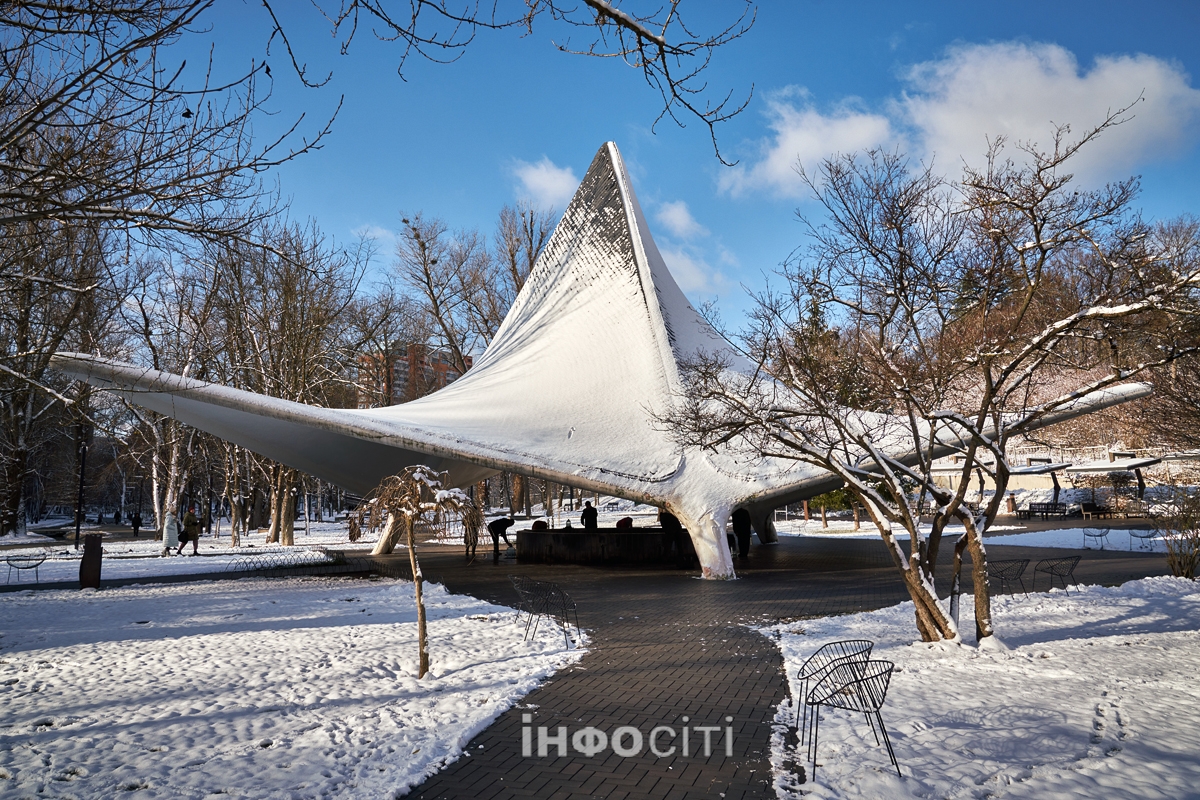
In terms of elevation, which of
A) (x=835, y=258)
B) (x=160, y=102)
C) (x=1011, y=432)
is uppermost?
(x=835, y=258)

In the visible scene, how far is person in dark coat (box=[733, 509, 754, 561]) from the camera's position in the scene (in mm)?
19250

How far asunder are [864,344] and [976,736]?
21.1 feet

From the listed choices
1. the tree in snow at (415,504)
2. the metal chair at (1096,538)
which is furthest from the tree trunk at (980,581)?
the metal chair at (1096,538)

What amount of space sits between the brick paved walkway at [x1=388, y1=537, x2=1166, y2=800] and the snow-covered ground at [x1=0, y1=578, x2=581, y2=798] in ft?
1.32

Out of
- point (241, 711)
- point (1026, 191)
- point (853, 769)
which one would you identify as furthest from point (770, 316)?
point (241, 711)

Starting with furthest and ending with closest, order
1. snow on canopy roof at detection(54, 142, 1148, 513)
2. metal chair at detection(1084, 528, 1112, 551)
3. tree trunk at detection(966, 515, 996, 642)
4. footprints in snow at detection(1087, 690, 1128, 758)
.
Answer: metal chair at detection(1084, 528, 1112, 551), snow on canopy roof at detection(54, 142, 1148, 513), tree trunk at detection(966, 515, 996, 642), footprints in snow at detection(1087, 690, 1128, 758)

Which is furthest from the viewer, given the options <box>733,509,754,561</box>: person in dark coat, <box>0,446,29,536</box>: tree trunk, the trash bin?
<box>0,446,29,536</box>: tree trunk

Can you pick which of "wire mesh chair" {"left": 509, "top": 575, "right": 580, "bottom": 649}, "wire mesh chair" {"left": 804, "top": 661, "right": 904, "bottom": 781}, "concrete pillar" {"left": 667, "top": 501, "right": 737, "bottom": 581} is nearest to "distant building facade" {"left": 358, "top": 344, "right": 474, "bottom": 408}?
"concrete pillar" {"left": 667, "top": 501, "right": 737, "bottom": 581}

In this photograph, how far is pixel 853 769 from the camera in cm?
477

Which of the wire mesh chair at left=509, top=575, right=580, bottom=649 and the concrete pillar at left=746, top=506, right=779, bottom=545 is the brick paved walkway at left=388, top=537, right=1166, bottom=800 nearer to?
the wire mesh chair at left=509, top=575, right=580, bottom=649

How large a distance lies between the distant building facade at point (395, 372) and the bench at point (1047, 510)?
80.9 feet

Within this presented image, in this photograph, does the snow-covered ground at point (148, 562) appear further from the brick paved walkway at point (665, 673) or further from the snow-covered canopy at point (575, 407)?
the snow-covered canopy at point (575, 407)

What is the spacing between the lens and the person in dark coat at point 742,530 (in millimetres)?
19250

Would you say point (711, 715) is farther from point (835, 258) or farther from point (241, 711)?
point (835, 258)
